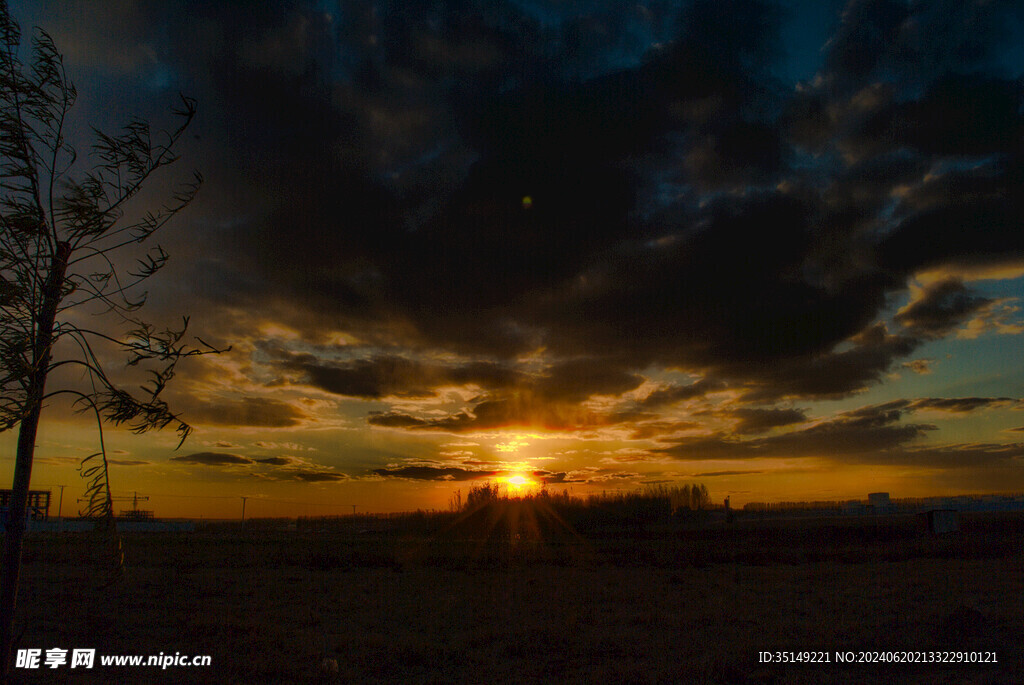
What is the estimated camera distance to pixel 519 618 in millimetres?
16688

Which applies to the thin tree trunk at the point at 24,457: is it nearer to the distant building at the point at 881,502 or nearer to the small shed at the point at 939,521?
the small shed at the point at 939,521

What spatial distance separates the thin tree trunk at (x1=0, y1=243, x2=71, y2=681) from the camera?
14.7 feet

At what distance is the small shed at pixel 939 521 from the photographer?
161ft

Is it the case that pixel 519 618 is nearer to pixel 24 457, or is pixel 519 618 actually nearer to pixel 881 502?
pixel 24 457

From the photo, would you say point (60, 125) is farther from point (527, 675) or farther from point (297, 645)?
point (297, 645)

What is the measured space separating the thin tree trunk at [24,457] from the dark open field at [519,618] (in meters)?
0.54

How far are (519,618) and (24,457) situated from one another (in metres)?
14.5

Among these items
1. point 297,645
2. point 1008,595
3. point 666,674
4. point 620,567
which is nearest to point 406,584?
point 297,645

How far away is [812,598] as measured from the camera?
19109 mm

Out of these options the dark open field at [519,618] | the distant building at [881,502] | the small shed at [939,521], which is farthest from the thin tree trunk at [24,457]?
the distant building at [881,502]

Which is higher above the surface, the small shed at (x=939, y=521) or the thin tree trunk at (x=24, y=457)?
the thin tree trunk at (x=24, y=457)

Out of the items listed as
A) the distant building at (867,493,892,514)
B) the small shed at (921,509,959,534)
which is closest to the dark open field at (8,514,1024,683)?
the small shed at (921,509,959,534)

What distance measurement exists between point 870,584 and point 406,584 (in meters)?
16.9

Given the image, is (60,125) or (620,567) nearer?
(60,125)
